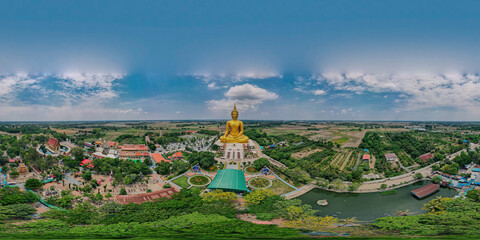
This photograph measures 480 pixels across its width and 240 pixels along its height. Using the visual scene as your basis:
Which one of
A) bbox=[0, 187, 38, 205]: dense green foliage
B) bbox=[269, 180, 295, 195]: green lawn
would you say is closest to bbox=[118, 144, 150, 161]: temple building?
bbox=[0, 187, 38, 205]: dense green foliage

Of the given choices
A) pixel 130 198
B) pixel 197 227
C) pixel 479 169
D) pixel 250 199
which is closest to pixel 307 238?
pixel 197 227

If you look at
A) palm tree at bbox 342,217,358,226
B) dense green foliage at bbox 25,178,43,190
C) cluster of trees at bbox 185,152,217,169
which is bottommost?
palm tree at bbox 342,217,358,226

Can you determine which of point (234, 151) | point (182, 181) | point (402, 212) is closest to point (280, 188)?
point (402, 212)

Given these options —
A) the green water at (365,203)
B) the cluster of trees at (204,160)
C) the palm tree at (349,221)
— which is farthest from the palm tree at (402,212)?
the cluster of trees at (204,160)

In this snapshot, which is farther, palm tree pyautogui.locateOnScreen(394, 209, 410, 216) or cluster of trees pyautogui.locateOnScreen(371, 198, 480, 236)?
palm tree pyautogui.locateOnScreen(394, 209, 410, 216)

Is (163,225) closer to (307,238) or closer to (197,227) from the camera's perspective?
(197,227)

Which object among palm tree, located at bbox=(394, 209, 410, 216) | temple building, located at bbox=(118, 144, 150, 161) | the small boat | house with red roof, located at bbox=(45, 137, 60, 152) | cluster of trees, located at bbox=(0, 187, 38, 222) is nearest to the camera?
cluster of trees, located at bbox=(0, 187, 38, 222)

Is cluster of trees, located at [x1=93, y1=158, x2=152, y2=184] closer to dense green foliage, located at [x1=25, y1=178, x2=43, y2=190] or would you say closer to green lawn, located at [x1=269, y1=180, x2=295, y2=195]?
dense green foliage, located at [x1=25, y1=178, x2=43, y2=190]
